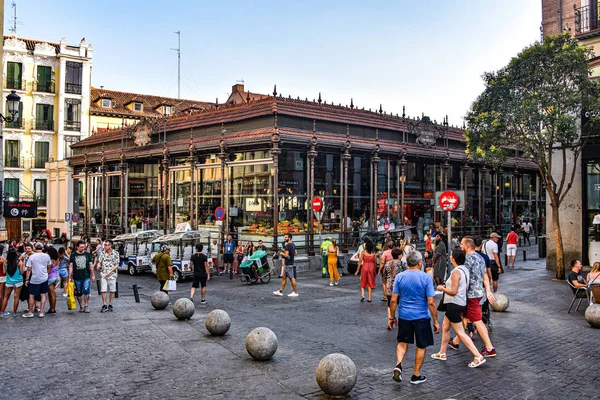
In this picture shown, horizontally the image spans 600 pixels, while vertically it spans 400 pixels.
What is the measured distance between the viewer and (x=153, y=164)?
37781 millimetres

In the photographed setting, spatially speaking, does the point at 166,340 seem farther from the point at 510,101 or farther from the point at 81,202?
the point at 81,202

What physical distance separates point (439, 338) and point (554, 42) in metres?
14.0

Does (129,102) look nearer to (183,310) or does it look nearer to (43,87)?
(43,87)

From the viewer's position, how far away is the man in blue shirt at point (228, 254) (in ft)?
77.4

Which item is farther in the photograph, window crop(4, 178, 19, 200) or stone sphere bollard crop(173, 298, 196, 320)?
window crop(4, 178, 19, 200)

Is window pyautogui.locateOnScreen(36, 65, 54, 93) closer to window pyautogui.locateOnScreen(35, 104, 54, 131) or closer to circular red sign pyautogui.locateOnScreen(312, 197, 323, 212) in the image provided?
window pyautogui.locateOnScreen(35, 104, 54, 131)

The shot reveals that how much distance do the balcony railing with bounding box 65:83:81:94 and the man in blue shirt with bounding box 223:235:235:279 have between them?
112 ft

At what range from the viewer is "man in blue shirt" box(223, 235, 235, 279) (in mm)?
23594

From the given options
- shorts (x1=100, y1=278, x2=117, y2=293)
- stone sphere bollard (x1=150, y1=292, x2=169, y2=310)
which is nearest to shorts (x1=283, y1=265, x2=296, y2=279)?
stone sphere bollard (x1=150, y1=292, x2=169, y2=310)

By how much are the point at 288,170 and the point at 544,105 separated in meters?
11.9

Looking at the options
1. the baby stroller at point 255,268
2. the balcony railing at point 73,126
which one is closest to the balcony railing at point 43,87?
the balcony railing at point 73,126

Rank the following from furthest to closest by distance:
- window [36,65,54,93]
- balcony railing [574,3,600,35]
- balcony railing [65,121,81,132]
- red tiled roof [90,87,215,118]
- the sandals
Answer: red tiled roof [90,87,215,118] < balcony railing [65,121,81,132] < window [36,65,54,93] < balcony railing [574,3,600,35] < the sandals

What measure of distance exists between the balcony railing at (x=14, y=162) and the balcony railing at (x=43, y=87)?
267 inches

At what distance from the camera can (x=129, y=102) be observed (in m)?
59.8
